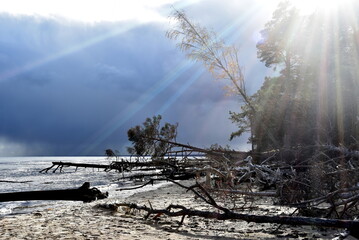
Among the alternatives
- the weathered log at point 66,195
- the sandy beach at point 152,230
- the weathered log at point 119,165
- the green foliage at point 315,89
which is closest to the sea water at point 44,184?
the weathered log at point 66,195

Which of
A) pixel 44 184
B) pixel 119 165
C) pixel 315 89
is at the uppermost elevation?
pixel 315 89

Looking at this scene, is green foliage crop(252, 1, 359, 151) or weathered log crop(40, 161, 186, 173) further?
green foliage crop(252, 1, 359, 151)

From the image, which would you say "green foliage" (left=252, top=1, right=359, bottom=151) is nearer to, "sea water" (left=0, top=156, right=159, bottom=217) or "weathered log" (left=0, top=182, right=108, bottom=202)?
"weathered log" (left=0, top=182, right=108, bottom=202)

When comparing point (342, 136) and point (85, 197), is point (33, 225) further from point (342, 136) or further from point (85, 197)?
point (342, 136)

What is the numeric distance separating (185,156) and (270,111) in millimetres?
12156

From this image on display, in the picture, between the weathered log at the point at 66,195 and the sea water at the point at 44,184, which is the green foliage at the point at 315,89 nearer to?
the weathered log at the point at 66,195

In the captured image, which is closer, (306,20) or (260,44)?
(306,20)

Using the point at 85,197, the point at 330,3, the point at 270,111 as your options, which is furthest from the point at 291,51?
the point at 85,197

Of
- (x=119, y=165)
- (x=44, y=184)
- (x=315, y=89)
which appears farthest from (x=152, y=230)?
(x=44, y=184)

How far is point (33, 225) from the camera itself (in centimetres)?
544

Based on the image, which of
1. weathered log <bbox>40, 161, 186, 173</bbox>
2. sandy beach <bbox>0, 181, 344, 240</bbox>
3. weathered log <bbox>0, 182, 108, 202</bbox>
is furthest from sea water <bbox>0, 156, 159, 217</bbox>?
sandy beach <bbox>0, 181, 344, 240</bbox>

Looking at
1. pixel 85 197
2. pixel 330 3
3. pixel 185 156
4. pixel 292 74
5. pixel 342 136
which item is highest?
pixel 330 3

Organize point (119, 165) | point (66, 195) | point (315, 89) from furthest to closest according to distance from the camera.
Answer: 1. point (119, 165)
2. point (315, 89)
3. point (66, 195)

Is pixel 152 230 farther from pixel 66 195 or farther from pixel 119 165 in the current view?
pixel 119 165
